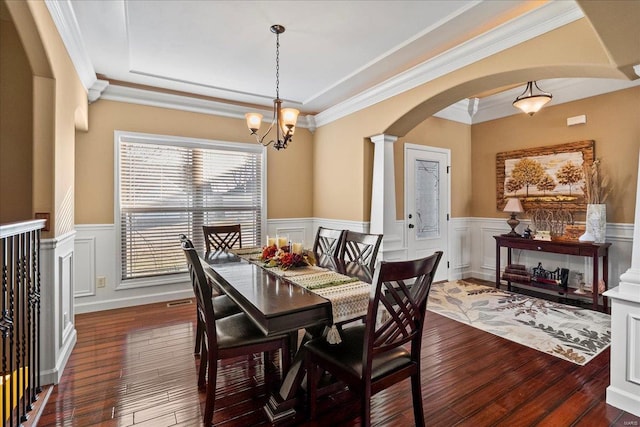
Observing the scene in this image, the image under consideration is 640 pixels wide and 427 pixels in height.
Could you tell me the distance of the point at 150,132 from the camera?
157 inches

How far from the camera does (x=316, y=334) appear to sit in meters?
2.03

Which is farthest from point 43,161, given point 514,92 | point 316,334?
point 514,92

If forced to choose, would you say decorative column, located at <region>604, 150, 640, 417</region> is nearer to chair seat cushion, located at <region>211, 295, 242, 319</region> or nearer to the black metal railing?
chair seat cushion, located at <region>211, 295, 242, 319</region>

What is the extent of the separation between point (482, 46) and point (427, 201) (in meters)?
2.54

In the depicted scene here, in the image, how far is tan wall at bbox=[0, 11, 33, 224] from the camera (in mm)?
2324

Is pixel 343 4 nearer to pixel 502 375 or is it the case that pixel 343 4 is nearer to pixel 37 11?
pixel 37 11

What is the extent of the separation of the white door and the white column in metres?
0.71

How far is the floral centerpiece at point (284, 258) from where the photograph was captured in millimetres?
2285

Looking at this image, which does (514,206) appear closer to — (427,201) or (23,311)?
(427,201)

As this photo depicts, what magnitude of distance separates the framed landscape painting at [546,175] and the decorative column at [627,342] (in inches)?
96.7

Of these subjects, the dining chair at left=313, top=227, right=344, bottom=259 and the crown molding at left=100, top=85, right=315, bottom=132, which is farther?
the crown molding at left=100, top=85, right=315, bottom=132

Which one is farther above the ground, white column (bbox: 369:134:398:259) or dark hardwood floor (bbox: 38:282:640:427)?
white column (bbox: 369:134:398:259)

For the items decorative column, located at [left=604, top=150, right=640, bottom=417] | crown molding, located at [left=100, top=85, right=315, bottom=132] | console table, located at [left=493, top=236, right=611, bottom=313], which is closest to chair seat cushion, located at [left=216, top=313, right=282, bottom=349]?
decorative column, located at [left=604, top=150, right=640, bottom=417]

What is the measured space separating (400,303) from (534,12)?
233 cm
